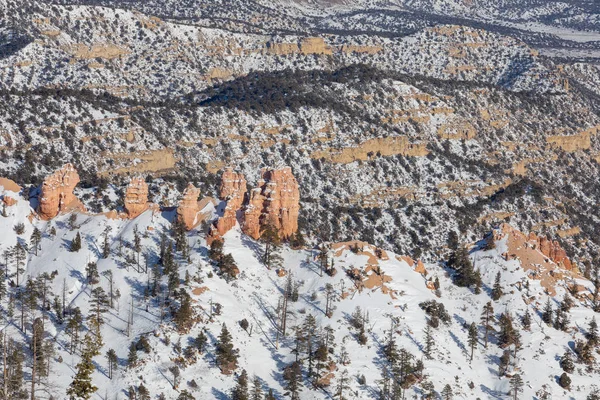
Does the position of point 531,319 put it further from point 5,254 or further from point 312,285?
point 5,254

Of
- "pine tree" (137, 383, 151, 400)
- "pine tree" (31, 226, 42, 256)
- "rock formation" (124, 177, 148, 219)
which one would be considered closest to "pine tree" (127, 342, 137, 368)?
"pine tree" (137, 383, 151, 400)

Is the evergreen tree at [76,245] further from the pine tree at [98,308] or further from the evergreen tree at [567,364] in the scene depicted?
the evergreen tree at [567,364]

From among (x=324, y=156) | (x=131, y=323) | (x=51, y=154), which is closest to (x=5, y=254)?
(x=131, y=323)

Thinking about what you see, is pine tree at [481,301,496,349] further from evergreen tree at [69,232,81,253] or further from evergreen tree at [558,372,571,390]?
evergreen tree at [69,232,81,253]

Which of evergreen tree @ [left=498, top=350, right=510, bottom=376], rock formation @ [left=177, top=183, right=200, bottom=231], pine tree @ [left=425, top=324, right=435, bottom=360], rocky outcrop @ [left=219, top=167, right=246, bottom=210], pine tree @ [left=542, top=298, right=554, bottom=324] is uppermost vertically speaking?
rocky outcrop @ [left=219, top=167, right=246, bottom=210]

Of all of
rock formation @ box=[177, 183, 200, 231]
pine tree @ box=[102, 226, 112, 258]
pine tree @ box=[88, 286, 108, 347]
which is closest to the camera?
pine tree @ box=[88, 286, 108, 347]

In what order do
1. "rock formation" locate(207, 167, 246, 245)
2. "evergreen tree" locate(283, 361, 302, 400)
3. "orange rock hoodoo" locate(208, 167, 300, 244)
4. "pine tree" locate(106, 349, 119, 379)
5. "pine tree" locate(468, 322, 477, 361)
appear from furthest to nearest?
"orange rock hoodoo" locate(208, 167, 300, 244) < "rock formation" locate(207, 167, 246, 245) < "pine tree" locate(468, 322, 477, 361) < "pine tree" locate(106, 349, 119, 379) < "evergreen tree" locate(283, 361, 302, 400)

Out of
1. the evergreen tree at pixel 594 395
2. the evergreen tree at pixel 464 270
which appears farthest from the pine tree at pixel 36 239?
the evergreen tree at pixel 594 395

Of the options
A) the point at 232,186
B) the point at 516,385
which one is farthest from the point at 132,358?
the point at 516,385
